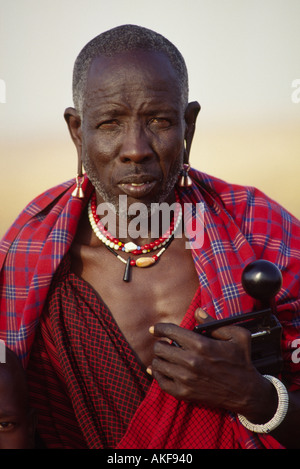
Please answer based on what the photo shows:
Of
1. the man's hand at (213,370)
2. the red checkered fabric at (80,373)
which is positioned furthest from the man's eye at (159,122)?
the man's hand at (213,370)

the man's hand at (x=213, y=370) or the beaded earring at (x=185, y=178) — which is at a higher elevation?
the beaded earring at (x=185, y=178)

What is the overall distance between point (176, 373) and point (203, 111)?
30.5 ft

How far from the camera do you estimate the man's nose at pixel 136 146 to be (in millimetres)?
2621

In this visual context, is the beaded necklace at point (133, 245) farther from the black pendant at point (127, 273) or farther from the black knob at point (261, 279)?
the black knob at point (261, 279)

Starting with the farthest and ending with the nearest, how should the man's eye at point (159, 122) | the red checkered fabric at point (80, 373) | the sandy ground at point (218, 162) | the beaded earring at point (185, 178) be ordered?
the sandy ground at point (218, 162), the beaded earring at point (185, 178), the man's eye at point (159, 122), the red checkered fabric at point (80, 373)

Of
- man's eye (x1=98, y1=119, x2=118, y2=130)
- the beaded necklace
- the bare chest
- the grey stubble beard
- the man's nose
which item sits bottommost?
the bare chest

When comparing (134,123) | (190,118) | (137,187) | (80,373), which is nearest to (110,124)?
(134,123)

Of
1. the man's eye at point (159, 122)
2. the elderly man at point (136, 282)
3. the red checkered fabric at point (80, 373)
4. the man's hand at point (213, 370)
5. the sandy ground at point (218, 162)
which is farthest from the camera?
the sandy ground at point (218, 162)

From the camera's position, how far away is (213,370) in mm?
2330

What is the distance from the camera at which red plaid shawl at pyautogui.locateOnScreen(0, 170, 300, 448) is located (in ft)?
8.20

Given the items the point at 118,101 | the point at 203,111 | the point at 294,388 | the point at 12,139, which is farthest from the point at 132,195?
the point at 203,111

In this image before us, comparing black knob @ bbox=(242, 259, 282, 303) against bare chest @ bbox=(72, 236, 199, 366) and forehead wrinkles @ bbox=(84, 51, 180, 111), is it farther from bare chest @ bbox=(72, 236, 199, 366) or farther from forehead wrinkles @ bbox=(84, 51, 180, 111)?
forehead wrinkles @ bbox=(84, 51, 180, 111)

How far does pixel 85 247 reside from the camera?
117 inches

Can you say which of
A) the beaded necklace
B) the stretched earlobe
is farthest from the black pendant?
the stretched earlobe
